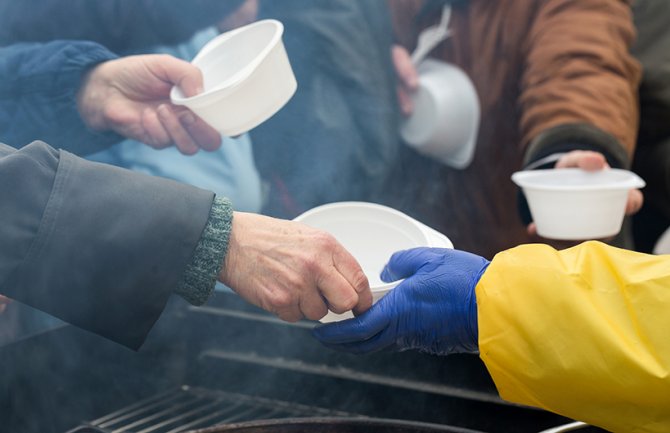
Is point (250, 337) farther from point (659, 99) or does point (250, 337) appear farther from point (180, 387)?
point (659, 99)

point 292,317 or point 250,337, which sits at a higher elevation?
point 292,317

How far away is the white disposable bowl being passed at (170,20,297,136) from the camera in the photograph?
1662 mm

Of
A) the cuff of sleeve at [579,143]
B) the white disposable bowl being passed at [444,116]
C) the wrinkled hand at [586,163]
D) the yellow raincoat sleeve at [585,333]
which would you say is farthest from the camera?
the white disposable bowl being passed at [444,116]

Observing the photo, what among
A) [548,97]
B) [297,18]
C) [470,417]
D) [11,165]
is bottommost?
[470,417]

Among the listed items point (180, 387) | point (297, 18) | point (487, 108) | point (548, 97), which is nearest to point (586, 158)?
point (548, 97)

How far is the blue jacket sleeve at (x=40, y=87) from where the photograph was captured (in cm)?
190

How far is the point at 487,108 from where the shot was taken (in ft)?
9.89

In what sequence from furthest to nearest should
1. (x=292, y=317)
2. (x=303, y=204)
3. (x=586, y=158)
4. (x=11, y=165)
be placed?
(x=303, y=204) < (x=586, y=158) < (x=292, y=317) < (x=11, y=165)

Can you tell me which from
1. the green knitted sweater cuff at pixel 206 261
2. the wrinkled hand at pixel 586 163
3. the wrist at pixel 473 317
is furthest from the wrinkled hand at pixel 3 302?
the wrinkled hand at pixel 586 163

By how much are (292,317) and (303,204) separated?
4.10 ft

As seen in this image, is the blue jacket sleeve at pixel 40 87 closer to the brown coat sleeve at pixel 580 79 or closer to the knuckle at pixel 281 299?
the knuckle at pixel 281 299

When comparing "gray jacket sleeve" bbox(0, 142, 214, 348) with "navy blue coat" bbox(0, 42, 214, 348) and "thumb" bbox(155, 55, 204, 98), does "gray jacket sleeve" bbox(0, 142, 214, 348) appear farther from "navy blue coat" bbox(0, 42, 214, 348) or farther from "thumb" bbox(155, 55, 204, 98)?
"thumb" bbox(155, 55, 204, 98)

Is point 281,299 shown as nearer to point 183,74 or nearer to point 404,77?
point 183,74

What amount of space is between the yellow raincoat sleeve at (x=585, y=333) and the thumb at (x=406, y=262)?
17cm
